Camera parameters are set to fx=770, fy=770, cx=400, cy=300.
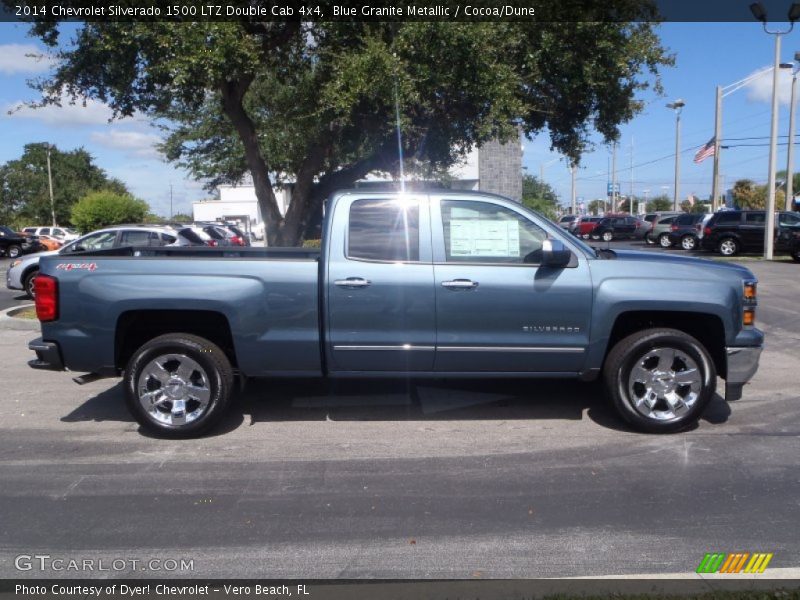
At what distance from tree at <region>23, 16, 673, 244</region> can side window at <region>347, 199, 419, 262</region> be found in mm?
4053

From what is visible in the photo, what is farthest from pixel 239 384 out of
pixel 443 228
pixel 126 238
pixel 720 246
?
pixel 720 246

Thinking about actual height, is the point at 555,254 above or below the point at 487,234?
A: below

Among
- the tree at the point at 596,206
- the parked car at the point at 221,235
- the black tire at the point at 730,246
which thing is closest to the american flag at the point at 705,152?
the black tire at the point at 730,246

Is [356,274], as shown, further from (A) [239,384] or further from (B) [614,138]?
(B) [614,138]

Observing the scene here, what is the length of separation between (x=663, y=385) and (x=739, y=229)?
2410 centimetres

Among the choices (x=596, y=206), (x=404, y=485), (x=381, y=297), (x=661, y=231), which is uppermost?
(x=596, y=206)

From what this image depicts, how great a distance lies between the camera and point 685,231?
32688 mm

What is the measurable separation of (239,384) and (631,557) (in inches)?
146

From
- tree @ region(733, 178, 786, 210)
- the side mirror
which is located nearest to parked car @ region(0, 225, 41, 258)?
the side mirror

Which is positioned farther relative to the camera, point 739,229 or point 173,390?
point 739,229

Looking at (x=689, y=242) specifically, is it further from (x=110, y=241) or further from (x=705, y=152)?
(x=110, y=241)

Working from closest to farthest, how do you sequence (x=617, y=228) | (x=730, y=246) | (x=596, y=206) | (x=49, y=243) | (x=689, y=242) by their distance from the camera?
(x=730, y=246) < (x=689, y=242) < (x=49, y=243) < (x=617, y=228) < (x=596, y=206)

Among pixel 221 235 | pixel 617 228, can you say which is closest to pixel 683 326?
pixel 221 235

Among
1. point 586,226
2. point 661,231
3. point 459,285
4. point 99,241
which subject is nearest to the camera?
point 459,285
